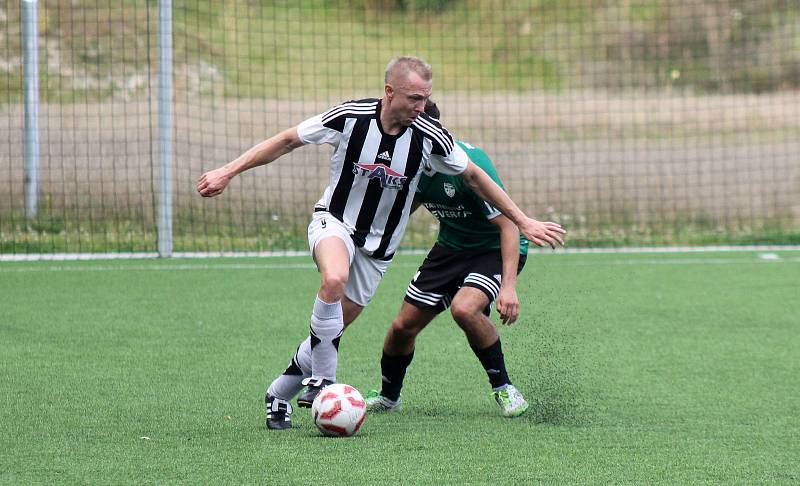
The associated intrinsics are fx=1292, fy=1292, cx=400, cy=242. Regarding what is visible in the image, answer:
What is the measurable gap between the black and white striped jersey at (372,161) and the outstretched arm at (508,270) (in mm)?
463

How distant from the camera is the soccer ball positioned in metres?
5.05

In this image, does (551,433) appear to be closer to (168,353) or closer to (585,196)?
(168,353)

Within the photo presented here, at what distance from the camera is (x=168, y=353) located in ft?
23.4

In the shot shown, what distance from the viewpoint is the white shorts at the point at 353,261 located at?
5379 millimetres

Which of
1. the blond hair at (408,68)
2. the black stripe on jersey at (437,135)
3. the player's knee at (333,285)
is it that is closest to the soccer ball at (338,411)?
the player's knee at (333,285)

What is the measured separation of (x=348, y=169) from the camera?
538 centimetres

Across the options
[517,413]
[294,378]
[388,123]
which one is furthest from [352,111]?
[517,413]

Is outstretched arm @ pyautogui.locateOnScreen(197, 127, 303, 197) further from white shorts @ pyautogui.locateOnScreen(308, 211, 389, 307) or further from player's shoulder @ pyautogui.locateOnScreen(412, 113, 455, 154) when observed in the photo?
player's shoulder @ pyautogui.locateOnScreen(412, 113, 455, 154)

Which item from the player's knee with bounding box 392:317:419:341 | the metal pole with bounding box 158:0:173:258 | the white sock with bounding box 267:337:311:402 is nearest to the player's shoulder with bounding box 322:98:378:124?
the white sock with bounding box 267:337:311:402

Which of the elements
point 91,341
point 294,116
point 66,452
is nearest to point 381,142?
point 66,452

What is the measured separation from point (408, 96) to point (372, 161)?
35 centimetres

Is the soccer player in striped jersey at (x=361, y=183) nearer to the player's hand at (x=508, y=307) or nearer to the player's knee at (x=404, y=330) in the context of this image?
the player's hand at (x=508, y=307)

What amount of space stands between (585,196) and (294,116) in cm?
421

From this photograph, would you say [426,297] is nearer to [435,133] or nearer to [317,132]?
[435,133]
